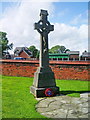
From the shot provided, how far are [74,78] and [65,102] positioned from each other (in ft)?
23.7

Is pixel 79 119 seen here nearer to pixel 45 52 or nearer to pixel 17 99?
pixel 17 99

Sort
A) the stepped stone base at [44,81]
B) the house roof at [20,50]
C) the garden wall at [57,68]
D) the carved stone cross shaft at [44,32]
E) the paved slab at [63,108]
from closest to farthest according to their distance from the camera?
the paved slab at [63,108]
the stepped stone base at [44,81]
the carved stone cross shaft at [44,32]
the garden wall at [57,68]
the house roof at [20,50]

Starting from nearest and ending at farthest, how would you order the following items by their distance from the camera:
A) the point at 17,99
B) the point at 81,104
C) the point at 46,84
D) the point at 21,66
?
the point at 81,104
the point at 17,99
the point at 46,84
the point at 21,66

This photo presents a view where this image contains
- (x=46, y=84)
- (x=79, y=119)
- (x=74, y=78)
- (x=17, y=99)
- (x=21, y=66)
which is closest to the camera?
(x=79, y=119)

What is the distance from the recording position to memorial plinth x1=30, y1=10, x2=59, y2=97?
6742mm

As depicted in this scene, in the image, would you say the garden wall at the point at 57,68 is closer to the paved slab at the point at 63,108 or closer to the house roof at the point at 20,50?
the paved slab at the point at 63,108

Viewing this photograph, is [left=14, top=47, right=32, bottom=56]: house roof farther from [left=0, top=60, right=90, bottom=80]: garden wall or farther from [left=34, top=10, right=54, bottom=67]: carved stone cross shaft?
[left=34, top=10, right=54, bottom=67]: carved stone cross shaft

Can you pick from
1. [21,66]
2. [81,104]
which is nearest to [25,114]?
[81,104]

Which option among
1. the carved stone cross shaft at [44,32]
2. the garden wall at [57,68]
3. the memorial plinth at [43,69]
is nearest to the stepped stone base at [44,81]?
the memorial plinth at [43,69]

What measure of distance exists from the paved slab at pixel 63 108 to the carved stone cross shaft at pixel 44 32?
1854 mm

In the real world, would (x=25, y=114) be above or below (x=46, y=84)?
below

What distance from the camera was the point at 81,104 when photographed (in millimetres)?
5426

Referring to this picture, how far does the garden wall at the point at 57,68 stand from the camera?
40.8 ft

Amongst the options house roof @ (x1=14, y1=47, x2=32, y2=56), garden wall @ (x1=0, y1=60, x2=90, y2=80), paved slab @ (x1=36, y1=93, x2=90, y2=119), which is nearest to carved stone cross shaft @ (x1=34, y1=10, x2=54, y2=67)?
paved slab @ (x1=36, y1=93, x2=90, y2=119)
